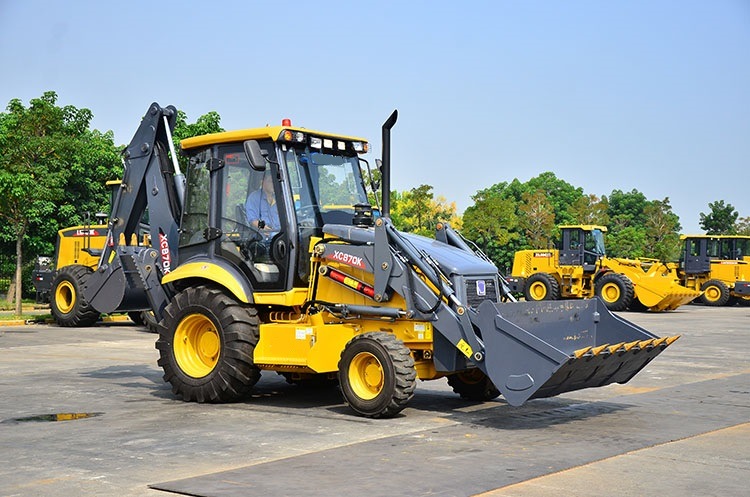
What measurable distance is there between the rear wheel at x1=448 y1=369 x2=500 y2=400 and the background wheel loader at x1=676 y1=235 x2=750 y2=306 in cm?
2976

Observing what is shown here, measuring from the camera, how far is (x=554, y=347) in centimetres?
1045

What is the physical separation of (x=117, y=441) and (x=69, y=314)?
1549cm

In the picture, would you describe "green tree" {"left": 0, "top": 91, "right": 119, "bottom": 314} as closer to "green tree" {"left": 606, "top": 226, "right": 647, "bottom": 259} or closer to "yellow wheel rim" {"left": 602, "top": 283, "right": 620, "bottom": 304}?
"yellow wheel rim" {"left": 602, "top": 283, "right": 620, "bottom": 304}

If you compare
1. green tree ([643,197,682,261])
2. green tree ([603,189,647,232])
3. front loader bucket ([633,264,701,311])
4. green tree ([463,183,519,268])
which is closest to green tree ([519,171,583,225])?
green tree ([603,189,647,232])

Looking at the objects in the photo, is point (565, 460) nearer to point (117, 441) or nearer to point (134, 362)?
point (117, 441)

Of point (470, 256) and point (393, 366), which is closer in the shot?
point (393, 366)

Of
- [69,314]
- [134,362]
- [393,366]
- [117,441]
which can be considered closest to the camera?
[117,441]

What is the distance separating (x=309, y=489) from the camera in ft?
24.1

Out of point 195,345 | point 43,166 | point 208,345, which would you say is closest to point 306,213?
point 208,345

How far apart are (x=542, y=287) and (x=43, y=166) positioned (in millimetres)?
17566

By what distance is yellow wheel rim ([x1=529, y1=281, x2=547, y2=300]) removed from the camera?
36438 millimetres

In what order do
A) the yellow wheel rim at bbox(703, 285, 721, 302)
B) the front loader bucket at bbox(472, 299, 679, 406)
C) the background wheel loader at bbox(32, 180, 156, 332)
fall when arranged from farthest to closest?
1. the yellow wheel rim at bbox(703, 285, 721, 302)
2. the background wheel loader at bbox(32, 180, 156, 332)
3. the front loader bucket at bbox(472, 299, 679, 406)

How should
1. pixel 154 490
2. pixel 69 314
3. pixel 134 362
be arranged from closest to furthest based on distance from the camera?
pixel 154 490
pixel 134 362
pixel 69 314

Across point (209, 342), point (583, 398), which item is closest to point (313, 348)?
point (209, 342)
